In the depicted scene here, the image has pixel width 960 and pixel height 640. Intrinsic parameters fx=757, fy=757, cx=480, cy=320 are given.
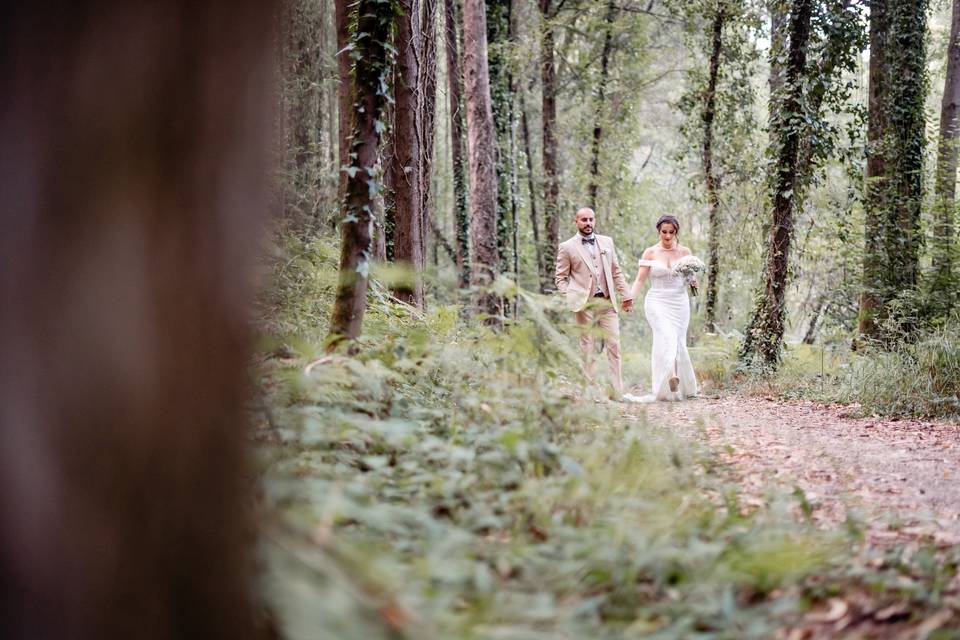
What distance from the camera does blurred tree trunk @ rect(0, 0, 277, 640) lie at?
5.26 feet

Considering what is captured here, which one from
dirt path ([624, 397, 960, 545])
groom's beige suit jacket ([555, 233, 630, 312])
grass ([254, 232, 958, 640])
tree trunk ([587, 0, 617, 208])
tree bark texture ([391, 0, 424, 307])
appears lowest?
dirt path ([624, 397, 960, 545])

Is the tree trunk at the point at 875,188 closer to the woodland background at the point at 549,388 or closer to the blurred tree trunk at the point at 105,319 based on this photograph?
the woodland background at the point at 549,388

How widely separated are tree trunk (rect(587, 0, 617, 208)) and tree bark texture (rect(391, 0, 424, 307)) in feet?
50.6

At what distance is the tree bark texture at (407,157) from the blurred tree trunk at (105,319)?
29.0ft

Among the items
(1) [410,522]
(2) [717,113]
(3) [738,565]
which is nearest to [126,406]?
(1) [410,522]

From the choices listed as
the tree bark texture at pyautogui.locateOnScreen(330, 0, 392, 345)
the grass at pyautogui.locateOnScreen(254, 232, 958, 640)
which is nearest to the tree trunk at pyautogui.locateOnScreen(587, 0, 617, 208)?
the tree bark texture at pyautogui.locateOnScreen(330, 0, 392, 345)

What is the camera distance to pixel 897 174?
1441 cm

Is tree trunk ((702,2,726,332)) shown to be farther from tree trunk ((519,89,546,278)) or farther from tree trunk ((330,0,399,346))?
tree trunk ((330,0,399,346))

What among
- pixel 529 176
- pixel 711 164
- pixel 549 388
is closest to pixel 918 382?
pixel 549 388

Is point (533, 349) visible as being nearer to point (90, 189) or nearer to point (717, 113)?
point (90, 189)

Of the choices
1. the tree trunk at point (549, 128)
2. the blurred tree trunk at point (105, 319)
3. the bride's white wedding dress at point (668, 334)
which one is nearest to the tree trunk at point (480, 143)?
the bride's white wedding dress at point (668, 334)

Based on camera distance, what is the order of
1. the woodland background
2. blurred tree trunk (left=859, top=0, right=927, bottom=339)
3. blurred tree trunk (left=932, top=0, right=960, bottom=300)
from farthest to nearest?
blurred tree trunk (left=859, top=0, right=927, bottom=339), blurred tree trunk (left=932, top=0, right=960, bottom=300), the woodland background

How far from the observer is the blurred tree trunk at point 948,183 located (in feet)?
41.4

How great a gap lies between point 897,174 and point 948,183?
869 millimetres
